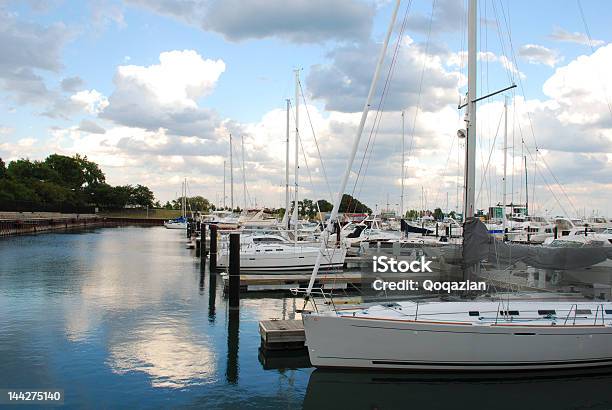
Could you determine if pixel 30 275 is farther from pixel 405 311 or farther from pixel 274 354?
pixel 405 311

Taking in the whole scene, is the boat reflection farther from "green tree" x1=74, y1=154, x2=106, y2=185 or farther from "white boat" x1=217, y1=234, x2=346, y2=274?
"green tree" x1=74, y1=154, x2=106, y2=185

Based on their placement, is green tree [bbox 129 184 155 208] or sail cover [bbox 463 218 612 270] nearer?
sail cover [bbox 463 218 612 270]

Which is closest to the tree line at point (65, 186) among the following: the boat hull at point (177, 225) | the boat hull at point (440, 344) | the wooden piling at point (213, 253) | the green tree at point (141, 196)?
the green tree at point (141, 196)

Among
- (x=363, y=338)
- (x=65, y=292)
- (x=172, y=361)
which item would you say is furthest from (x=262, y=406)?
(x=65, y=292)

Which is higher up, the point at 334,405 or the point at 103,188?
the point at 103,188

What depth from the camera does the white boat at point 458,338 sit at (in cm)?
1454

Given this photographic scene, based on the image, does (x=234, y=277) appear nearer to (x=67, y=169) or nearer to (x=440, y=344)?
(x=440, y=344)

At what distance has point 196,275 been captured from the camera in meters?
37.6

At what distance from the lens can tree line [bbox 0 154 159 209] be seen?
126m

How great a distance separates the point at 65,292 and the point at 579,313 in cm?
2421

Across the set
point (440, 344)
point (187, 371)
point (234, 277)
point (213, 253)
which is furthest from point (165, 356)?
point (213, 253)

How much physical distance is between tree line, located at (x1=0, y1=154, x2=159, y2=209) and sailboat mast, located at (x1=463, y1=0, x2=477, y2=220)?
384 feet

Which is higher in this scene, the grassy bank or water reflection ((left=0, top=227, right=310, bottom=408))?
the grassy bank

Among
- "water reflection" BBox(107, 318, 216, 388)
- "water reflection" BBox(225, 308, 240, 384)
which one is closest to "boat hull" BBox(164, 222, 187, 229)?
"water reflection" BBox(225, 308, 240, 384)
